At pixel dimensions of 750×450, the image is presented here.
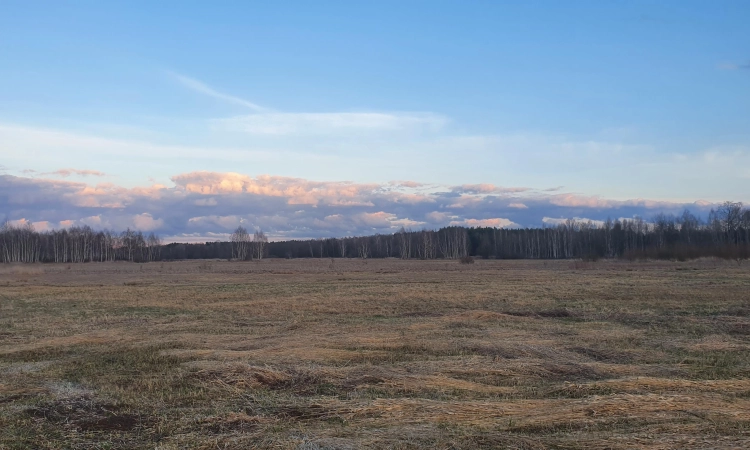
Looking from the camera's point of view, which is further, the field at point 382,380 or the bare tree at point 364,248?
the bare tree at point 364,248

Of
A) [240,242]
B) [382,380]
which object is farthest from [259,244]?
[382,380]

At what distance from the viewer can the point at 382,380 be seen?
10820 millimetres

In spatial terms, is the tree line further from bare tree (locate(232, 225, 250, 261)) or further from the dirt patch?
the dirt patch

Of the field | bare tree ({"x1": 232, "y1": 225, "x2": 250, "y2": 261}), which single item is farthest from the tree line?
the field

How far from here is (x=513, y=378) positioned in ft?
36.7

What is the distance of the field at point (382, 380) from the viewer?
773cm

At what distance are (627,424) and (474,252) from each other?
156 m

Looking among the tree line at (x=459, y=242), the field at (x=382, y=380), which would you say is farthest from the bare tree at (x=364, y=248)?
the field at (x=382, y=380)

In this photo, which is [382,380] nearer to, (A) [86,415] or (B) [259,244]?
(A) [86,415]

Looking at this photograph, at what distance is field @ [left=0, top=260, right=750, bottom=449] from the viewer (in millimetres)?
7734

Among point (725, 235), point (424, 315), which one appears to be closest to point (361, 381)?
point (424, 315)

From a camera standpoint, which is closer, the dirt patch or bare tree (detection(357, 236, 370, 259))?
the dirt patch

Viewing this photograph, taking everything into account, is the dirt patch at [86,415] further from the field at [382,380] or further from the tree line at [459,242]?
the tree line at [459,242]

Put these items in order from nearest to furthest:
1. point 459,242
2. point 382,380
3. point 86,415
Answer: point 86,415 → point 382,380 → point 459,242
